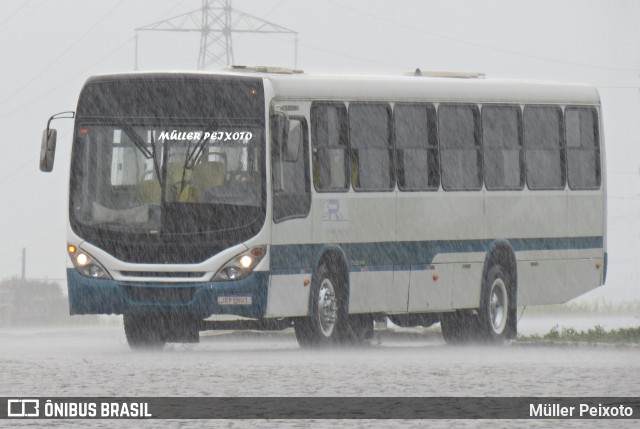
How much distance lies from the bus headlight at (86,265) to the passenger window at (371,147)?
3.41m

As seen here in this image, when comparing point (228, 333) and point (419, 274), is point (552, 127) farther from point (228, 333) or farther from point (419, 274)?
point (228, 333)

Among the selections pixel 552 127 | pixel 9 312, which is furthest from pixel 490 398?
pixel 9 312

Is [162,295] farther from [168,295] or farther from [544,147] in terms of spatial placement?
[544,147]

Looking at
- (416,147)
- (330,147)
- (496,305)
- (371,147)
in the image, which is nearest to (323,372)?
(330,147)

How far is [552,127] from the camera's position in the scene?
90.9 ft

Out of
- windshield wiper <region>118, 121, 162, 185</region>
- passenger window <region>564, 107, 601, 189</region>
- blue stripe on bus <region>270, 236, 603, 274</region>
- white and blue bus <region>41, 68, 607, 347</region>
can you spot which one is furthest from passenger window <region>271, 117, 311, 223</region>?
passenger window <region>564, 107, 601, 189</region>

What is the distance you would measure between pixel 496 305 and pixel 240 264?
18.5 ft

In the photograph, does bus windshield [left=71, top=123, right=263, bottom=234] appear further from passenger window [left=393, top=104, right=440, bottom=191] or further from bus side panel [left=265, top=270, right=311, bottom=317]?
passenger window [left=393, top=104, right=440, bottom=191]

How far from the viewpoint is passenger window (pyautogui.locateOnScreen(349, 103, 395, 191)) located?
2430 centimetres

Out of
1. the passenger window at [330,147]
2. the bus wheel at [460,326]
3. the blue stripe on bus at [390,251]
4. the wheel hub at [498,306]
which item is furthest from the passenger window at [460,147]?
the passenger window at [330,147]

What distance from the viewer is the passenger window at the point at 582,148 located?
28.0 metres

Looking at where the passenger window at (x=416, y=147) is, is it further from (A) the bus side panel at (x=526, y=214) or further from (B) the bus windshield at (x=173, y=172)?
(B) the bus windshield at (x=173, y=172)

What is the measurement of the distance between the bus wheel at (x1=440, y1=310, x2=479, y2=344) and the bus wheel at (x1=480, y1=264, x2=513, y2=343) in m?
0.16

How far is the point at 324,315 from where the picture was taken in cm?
2361
